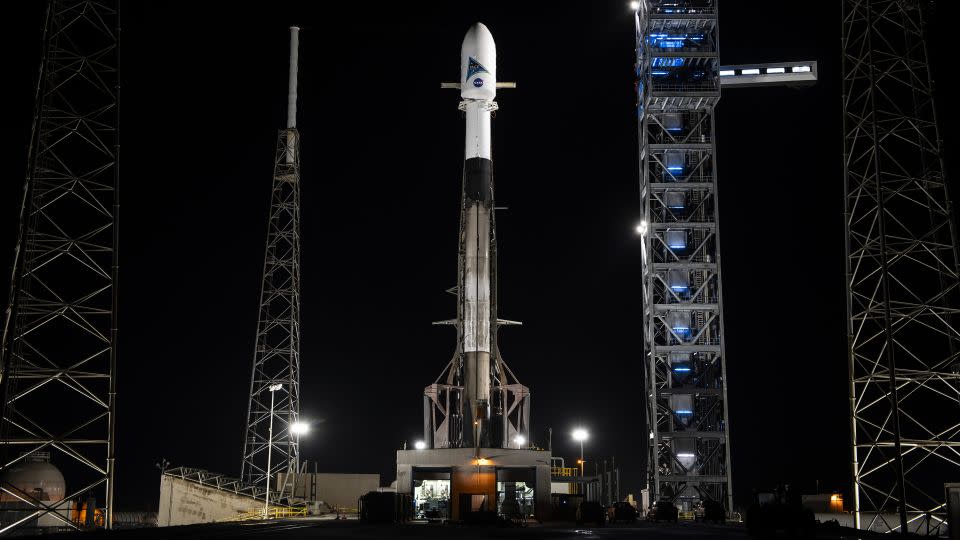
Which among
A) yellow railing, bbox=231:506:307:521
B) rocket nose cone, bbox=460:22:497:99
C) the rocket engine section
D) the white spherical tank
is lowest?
yellow railing, bbox=231:506:307:521

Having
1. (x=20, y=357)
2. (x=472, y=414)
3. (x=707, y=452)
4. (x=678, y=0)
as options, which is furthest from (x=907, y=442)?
(x=678, y=0)

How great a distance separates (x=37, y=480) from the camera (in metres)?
49.7

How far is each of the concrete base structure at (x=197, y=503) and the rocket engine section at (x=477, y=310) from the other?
12088 millimetres

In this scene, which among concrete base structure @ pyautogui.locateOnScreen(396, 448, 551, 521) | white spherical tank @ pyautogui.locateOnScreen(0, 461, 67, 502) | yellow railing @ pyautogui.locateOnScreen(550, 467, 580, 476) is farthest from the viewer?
yellow railing @ pyautogui.locateOnScreen(550, 467, 580, 476)

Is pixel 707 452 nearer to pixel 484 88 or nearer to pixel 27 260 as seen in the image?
pixel 484 88

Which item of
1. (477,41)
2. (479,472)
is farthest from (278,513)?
(477,41)

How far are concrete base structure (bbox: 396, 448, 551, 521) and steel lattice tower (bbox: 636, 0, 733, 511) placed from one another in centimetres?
1381

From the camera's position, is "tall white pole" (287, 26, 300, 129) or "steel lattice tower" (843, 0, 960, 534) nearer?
"steel lattice tower" (843, 0, 960, 534)

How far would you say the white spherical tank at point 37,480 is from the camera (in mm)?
48781

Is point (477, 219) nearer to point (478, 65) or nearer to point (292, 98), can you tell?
point (478, 65)

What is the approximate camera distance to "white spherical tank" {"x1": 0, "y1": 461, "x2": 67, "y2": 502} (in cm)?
4878

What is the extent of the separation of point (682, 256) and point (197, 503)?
33077 mm

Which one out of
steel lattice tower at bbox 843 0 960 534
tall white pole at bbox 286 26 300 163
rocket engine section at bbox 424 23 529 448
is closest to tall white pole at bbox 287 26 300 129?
tall white pole at bbox 286 26 300 163

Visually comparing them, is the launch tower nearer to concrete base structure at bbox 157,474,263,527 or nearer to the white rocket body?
the white rocket body
